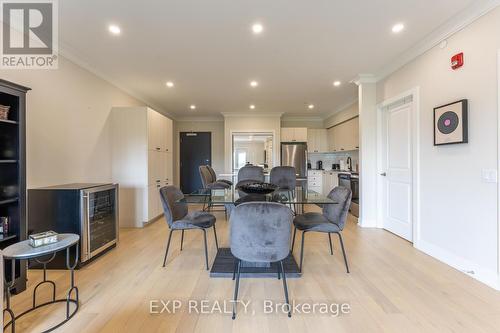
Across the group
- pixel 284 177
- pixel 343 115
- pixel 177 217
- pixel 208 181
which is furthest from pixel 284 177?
pixel 343 115

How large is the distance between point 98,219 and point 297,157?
201 inches

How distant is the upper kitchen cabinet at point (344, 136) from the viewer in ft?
18.1

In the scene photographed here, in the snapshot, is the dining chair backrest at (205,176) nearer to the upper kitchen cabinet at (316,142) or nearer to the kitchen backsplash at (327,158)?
the upper kitchen cabinet at (316,142)

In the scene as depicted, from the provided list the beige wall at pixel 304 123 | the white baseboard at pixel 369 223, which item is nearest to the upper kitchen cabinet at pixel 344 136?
the beige wall at pixel 304 123

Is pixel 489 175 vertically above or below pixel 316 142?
below

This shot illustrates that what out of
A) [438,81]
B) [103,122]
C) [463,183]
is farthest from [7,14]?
[463,183]

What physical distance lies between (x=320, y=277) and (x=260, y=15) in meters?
2.72

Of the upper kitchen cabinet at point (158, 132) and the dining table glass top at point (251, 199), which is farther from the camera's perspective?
the upper kitchen cabinet at point (158, 132)

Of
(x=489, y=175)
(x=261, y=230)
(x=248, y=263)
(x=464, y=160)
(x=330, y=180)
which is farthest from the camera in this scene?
(x=330, y=180)

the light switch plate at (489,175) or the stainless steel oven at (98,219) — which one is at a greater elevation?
the light switch plate at (489,175)

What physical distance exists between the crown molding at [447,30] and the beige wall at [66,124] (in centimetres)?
461

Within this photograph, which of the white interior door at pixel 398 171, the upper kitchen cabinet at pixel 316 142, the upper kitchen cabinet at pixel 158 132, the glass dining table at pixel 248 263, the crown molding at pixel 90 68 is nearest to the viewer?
the glass dining table at pixel 248 263

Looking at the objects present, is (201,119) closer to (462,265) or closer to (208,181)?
(208,181)

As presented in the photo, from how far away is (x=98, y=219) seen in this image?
2938 mm
